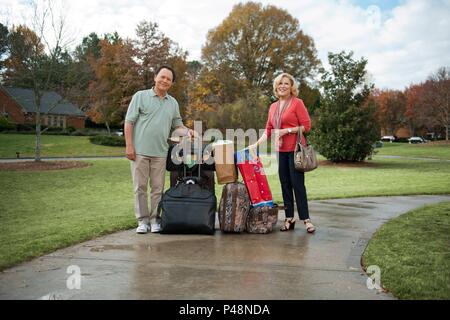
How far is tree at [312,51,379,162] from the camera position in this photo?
78.8 ft

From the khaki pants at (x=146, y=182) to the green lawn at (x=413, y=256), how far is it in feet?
8.80

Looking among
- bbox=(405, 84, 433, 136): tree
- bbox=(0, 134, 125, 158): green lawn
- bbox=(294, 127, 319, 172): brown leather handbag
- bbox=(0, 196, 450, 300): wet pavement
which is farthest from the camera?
bbox=(405, 84, 433, 136): tree

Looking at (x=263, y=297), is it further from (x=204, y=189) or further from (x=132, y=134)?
(x=132, y=134)

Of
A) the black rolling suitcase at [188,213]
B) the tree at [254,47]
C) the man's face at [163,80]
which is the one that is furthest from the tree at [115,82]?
the black rolling suitcase at [188,213]

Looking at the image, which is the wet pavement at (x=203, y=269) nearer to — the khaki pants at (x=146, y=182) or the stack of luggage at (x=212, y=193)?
the stack of luggage at (x=212, y=193)

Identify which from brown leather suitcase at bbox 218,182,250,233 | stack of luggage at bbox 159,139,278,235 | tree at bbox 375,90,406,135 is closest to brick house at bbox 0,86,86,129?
stack of luggage at bbox 159,139,278,235

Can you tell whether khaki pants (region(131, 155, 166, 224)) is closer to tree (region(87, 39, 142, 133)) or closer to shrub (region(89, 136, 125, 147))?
shrub (region(89, 136, 125, 147))

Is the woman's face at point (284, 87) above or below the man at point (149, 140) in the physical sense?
above

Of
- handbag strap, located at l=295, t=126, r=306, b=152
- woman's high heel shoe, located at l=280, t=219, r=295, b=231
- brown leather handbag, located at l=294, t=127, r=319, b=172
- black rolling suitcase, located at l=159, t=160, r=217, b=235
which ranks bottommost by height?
woman's high heel shoe, located at l=280, t=219, r=295, b=231

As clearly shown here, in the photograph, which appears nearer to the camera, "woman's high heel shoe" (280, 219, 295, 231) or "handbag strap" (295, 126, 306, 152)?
"handbag strap" (295, 126, 306, 152)

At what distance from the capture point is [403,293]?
3.29 meters

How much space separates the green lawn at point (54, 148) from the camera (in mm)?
26859

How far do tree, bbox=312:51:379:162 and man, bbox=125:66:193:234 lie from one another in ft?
63.3
